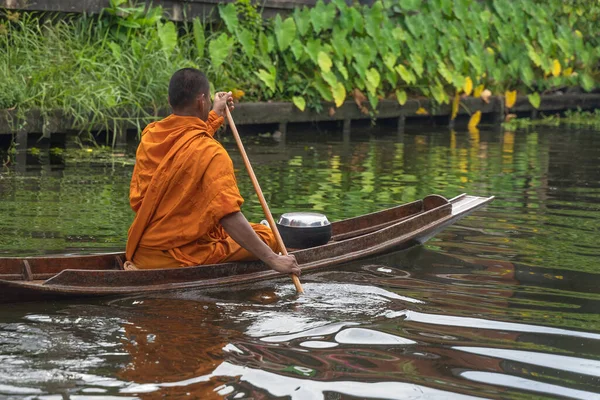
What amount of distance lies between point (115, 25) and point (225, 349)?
9779mm

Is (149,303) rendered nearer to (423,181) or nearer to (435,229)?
(435,229)

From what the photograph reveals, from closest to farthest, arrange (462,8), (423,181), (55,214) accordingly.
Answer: (55,214) < (423,181) < (462,8)

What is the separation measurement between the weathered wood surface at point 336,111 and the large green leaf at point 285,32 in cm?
93

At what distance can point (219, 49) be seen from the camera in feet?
48.2

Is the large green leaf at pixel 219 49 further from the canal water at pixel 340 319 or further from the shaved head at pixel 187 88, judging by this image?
the shaved head at pixel 187 88

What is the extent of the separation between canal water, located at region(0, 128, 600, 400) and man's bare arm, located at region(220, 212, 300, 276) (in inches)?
7.9

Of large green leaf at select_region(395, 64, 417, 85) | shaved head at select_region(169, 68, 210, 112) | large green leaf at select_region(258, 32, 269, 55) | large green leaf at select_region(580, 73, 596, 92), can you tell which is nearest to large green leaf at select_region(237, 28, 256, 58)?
large green leaf at select_region(258, 32, 269, 55)

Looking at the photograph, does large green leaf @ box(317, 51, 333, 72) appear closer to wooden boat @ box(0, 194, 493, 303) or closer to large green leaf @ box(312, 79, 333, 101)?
large green leaf @ box(312, 79, 333, 101)

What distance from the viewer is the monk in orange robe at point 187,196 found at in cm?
595

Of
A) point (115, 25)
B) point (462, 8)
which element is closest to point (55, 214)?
point (115, 25)

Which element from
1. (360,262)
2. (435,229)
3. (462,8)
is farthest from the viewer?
(462,8)

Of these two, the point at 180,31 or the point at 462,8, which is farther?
the point at 462,8

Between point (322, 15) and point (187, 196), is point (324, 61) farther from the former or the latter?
point (187, 196)

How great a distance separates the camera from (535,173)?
485 inches
